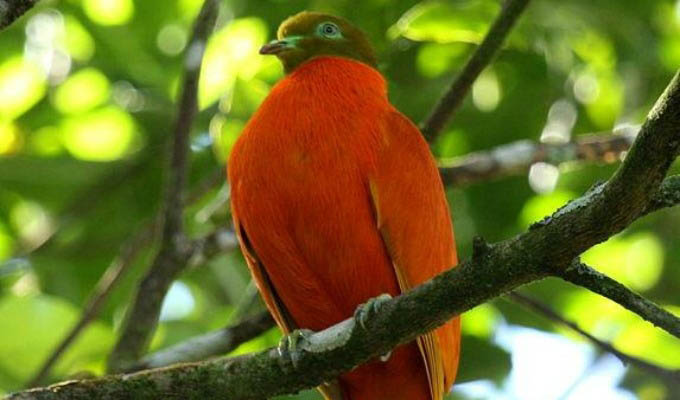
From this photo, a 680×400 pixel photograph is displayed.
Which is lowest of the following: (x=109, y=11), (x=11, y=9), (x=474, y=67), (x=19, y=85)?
(x=19, y=85)

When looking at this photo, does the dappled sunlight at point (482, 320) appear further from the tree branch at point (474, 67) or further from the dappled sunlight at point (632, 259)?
the tree branch at point (474, 67)

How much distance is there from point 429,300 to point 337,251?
1.19 m

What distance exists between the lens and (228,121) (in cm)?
641

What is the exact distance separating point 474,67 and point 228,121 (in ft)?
4.46

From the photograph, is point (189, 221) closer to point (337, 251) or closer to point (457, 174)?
point (457, 174)

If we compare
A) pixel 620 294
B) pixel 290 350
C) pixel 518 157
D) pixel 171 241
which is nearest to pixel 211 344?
pixel 171 241

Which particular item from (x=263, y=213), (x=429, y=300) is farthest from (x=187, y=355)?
(x=429, y=300)

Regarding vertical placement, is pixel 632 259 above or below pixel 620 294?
below

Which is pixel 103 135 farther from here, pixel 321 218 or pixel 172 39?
pixel 321 218

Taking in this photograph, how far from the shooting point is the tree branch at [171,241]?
5.62 meters

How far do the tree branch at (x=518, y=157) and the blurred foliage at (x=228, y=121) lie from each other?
0.29 meters

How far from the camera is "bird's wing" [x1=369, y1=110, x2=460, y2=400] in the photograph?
469 cm

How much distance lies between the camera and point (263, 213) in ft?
15.4

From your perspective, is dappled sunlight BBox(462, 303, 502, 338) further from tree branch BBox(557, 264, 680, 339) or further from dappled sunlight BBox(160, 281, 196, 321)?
tree branch BBox(557, 264, 680, 339)
